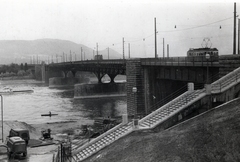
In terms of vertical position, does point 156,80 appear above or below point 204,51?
below

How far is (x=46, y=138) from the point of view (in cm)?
3469

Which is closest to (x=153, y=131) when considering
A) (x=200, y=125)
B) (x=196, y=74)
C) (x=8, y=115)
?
(x=200, y=125)

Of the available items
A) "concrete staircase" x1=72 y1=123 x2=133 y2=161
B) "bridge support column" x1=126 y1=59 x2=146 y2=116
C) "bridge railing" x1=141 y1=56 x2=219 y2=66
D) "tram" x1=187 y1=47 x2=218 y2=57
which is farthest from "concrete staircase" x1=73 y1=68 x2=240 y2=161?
"tram" x1=187 y1=47 x2=218 y2=57

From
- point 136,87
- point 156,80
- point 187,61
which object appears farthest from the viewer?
point 136,87

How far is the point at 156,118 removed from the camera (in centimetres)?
2378

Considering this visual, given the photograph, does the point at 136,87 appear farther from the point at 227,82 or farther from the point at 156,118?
the point at 227,82

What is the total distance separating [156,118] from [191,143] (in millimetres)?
7222

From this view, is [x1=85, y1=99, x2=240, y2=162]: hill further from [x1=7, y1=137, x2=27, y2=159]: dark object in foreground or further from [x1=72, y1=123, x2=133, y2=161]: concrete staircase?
[x1=7, y1=137, x2=27, y2=159]: dark object in foreground

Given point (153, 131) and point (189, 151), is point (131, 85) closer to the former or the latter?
point (153, 131)

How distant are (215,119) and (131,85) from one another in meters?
27.5

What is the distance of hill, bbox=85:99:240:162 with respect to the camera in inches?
595

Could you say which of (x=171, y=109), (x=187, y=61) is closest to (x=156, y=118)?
(x=171, y=109)

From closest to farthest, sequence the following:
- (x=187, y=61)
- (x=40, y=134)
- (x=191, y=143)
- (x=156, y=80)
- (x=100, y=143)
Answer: (x=191, y=143) < (x=100, y=143) < (x=187, y=61) < (x=40, y=134) < (x=156, y=80)

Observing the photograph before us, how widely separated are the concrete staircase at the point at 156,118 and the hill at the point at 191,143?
3.86 ft
